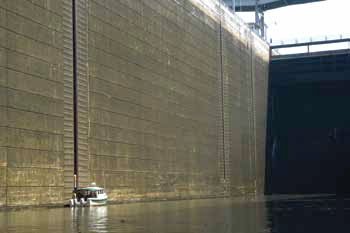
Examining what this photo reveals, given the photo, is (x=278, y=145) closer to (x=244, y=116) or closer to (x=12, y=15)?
(x=244, y=116)

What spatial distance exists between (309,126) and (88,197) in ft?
126

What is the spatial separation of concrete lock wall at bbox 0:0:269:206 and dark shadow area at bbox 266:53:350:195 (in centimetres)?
553

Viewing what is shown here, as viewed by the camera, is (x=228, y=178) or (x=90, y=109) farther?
(x=228, y=178)

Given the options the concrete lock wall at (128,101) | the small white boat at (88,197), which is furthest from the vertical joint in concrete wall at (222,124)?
the small white boat at (88,197)

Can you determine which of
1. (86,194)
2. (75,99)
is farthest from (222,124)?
(86,194)

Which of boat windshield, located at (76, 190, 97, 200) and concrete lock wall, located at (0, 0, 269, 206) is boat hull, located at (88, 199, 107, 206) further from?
concrete lock wall, located at (0, 0, 269, 206)

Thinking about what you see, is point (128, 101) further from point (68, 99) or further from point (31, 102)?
point (31, 102)

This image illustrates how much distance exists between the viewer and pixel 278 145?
62156 mm

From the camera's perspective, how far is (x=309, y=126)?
62719 millimetres

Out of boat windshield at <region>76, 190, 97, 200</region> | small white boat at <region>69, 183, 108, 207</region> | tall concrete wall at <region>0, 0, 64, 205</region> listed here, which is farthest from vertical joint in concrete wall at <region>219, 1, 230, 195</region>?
tall concrete wall at <region>0, 0, 64, 205</region>

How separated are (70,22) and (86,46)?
1.64 m

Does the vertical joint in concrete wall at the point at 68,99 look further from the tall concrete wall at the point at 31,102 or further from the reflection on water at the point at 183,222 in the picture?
the reflection on water at the point at 183,222

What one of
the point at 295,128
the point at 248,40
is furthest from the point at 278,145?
the point at 248,40

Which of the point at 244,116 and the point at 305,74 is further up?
the point at 305,74
